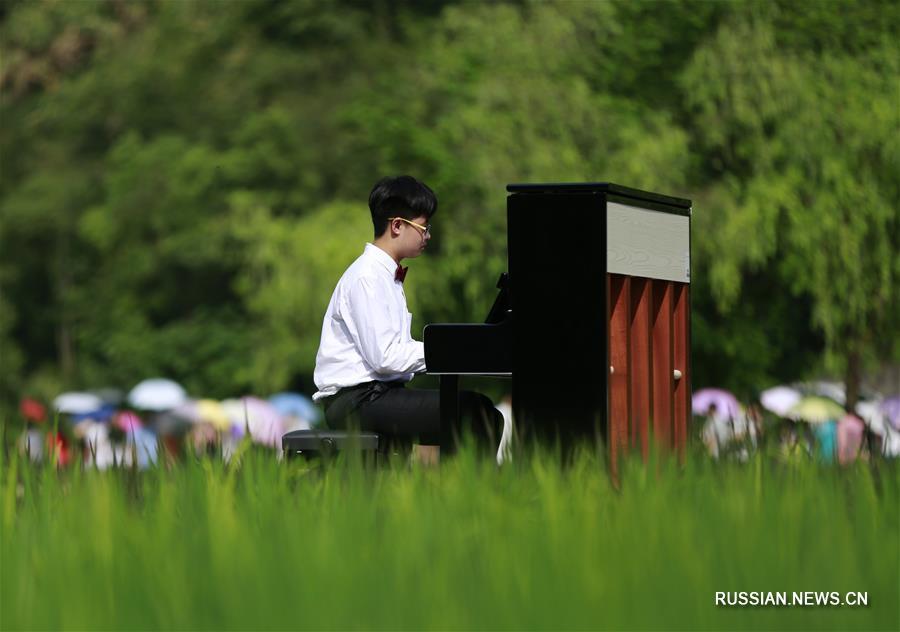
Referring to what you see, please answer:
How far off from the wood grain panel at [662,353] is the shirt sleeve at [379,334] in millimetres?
868

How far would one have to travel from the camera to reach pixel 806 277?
21203mm

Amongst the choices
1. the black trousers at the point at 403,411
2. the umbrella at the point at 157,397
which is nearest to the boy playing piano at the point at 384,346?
the black trousers at the point at 403,411

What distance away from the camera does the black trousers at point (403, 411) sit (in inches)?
251

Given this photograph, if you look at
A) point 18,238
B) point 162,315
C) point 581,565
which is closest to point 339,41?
point 162,315

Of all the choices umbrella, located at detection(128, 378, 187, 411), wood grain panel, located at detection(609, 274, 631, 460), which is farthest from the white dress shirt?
umbrella, located at detection(128, 378, 187, 411)

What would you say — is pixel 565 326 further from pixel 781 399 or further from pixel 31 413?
pixel 781 399

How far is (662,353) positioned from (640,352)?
9.7 inches

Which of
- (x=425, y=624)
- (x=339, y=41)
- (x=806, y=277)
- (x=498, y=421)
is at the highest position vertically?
(x=339, y=41)

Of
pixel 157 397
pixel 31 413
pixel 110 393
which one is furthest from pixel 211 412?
pixel 110 393

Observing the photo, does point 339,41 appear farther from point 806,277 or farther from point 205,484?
point 205,484

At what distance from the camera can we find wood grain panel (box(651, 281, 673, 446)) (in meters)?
6.65

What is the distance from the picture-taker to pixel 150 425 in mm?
20391

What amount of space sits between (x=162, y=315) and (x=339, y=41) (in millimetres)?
8087

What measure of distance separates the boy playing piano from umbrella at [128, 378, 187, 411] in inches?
597
